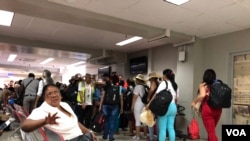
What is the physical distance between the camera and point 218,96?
3.09 m

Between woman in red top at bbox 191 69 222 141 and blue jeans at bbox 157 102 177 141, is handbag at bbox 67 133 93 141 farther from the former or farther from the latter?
woman in red top at bbox 191 69 222 141

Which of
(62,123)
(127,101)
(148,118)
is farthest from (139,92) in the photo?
(62,123)

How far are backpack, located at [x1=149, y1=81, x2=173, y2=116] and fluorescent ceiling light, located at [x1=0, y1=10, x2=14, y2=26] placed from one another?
3.38 meters

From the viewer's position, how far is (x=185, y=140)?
4859 millimetres

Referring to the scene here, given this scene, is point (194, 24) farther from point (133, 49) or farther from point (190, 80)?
point (133, 49)

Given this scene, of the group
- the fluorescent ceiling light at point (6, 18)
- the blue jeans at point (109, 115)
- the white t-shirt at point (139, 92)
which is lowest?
the blue jeans at point (109, 115)

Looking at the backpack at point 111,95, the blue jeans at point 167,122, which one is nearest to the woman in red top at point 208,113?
the blue jeans at point 167,122

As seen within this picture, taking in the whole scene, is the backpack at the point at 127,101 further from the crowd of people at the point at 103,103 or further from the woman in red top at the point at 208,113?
the woman in red top at the point at 208,113

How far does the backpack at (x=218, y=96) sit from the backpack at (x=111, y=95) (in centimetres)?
193

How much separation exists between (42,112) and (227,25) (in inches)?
165

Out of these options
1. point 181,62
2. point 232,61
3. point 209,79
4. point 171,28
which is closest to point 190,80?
point 181,62

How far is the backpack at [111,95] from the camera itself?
4.53 metres

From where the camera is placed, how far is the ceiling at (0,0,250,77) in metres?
3.77

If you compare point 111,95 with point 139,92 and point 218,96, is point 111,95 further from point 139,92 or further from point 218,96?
point 218,96
